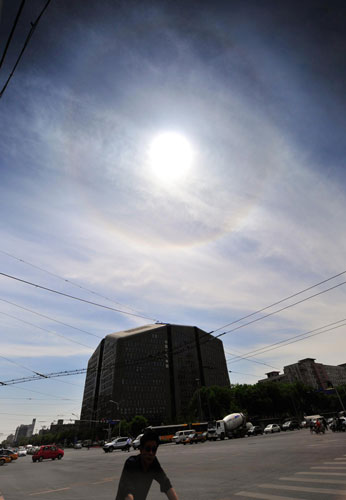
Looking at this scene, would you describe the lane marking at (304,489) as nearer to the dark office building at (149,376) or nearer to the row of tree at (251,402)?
the row of tree at (251,402)

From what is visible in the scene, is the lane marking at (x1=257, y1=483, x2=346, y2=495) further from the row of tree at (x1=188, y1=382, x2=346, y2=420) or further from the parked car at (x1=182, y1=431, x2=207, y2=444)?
the row of tree at (x1=188, y1=382, x2=346, y2=420)

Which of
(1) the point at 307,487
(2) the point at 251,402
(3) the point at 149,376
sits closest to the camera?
(1) the point at 307,487

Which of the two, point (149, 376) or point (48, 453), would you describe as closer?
point (48, 453)

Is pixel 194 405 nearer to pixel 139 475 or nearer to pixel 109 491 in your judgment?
pixel 109 491

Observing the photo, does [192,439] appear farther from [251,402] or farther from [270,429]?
[251,402]

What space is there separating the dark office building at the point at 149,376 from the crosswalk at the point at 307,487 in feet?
358

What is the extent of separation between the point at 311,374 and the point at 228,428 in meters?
142

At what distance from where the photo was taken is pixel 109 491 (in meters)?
9.48

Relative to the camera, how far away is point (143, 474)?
11.1 ft

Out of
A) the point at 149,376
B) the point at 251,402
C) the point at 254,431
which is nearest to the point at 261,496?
the point at 254,431

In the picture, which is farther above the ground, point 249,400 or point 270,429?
point 249,400

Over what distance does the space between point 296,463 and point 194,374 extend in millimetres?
146823

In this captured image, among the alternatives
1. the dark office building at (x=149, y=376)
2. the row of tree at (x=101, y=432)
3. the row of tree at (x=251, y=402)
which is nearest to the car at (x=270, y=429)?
the row of tree at (x=251, y=402)

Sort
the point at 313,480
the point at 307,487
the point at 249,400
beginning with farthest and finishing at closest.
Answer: the point at 249,400 < the point at 313,480 < the point at 307,487
